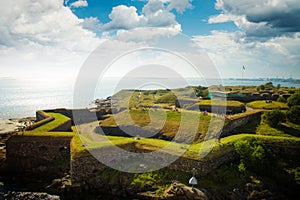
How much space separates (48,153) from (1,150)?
7953 millimetres

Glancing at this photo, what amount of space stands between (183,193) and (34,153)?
1595 cm

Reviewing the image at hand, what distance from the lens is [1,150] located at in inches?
1144

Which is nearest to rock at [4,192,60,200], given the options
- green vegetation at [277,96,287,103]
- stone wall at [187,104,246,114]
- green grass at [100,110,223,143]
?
green grass at [100,110,223,143]

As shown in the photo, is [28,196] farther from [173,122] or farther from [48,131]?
[173,122]

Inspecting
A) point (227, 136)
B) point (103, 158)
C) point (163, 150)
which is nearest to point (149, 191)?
point (163, 150)

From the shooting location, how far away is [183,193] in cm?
1866

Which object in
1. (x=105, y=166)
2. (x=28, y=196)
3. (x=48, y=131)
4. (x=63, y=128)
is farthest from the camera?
(x=63, y=128)

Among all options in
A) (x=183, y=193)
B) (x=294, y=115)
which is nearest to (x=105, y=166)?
(x=183, y=193)

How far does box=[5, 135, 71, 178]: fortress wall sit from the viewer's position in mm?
24953

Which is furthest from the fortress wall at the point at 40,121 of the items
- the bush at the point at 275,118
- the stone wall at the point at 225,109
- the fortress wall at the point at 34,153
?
the bush at the point at 275,118

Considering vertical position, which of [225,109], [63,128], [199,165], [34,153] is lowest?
[34,153]

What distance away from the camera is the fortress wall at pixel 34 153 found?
81.9 feet

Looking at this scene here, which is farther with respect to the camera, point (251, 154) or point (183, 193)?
point (251, 154)

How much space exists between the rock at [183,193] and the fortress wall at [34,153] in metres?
11.3
